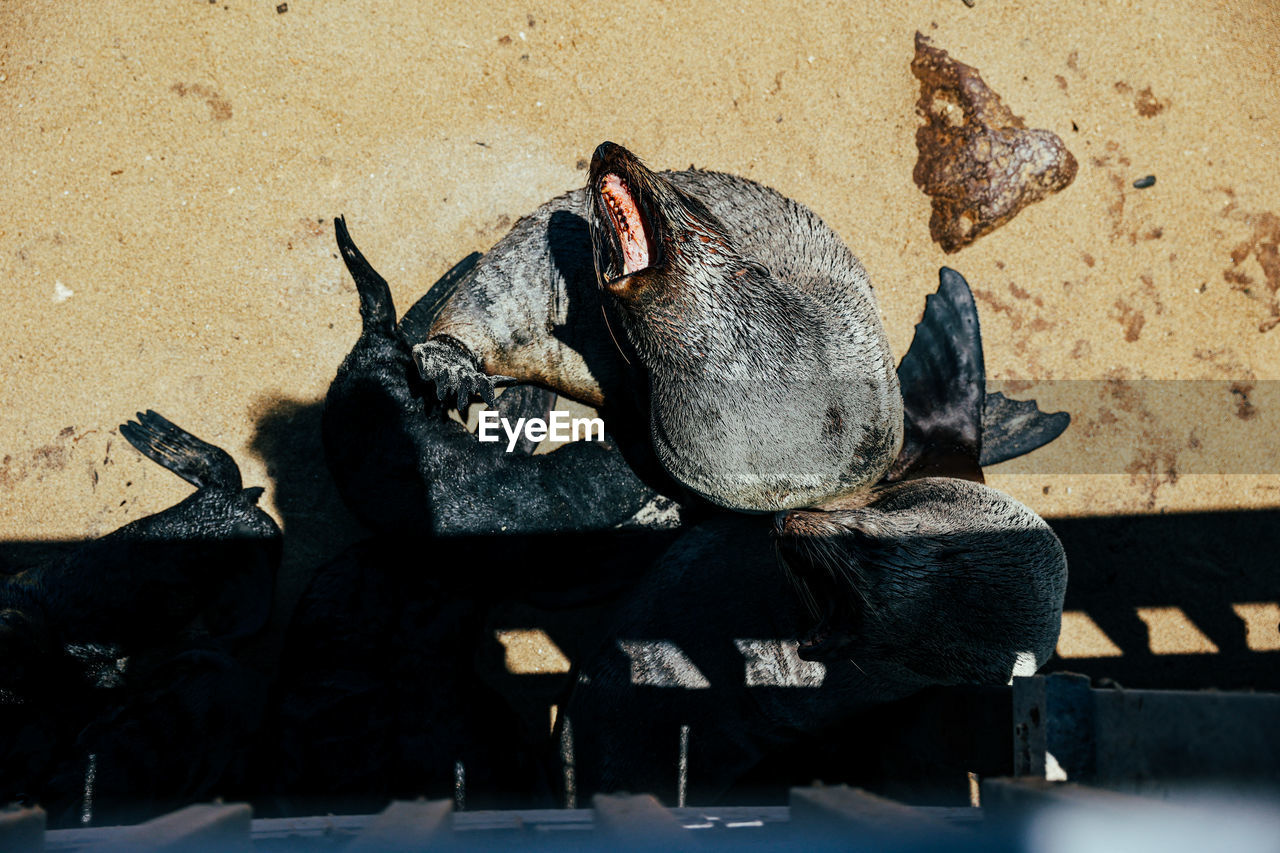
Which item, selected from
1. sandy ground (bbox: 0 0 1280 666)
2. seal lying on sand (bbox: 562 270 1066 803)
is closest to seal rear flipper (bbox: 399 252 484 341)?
sandy ground (bbox: 0 0 1280 666)

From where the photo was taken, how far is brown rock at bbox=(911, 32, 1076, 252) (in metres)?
3.99

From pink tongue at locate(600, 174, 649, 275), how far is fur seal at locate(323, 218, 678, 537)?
1.56m

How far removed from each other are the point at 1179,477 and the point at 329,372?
431 centimetres

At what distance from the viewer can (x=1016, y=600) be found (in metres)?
2.56

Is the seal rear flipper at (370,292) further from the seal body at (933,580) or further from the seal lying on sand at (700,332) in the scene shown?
the seal body at (933,580)

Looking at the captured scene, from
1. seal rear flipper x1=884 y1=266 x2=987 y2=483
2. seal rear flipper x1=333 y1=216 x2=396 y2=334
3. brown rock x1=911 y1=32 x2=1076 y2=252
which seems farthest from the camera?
brown rock x1=911 y1=32 x2=1076 y2=252

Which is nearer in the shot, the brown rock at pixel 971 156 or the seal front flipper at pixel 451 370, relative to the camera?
the seal front flipper at pixel 451 370

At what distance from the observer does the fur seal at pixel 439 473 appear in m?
3.48

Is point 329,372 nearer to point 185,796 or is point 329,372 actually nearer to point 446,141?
point 446,141

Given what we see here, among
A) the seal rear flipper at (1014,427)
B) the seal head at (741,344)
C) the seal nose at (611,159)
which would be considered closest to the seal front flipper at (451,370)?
the seal head at (741,344)

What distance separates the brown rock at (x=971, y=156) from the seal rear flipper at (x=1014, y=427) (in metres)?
0.85

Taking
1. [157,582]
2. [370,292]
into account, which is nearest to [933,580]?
[370,292]

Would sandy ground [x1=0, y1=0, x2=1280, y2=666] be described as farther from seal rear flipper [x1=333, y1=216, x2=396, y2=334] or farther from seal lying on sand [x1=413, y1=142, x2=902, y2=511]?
seal lying on sand [x1=413, y1=142, x2=902, y2=511]

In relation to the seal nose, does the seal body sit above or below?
below
